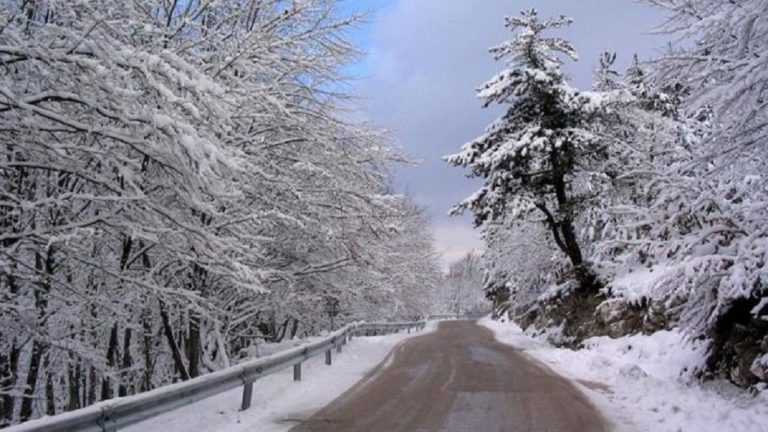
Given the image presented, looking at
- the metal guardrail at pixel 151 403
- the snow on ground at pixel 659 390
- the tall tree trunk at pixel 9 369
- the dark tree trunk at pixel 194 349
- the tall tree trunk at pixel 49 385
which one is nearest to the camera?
the metal guardrail at pixel 151 403

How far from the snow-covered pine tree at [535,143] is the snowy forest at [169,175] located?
17.2 feet

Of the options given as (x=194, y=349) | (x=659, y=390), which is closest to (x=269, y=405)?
(x=194, y=349)

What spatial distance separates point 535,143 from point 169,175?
1595 cm

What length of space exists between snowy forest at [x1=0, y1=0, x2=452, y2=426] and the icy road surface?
2.45 meters

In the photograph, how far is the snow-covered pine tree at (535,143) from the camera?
21.8m

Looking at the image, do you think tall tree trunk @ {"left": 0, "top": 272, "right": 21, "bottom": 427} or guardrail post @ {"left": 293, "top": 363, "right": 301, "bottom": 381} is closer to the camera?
tall tree trunk @ {"left": 0, "top": 272, "right": 21, "bottom": 427}

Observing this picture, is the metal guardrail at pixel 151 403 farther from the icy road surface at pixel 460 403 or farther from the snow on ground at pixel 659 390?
the snow on ground at pixel 659 390

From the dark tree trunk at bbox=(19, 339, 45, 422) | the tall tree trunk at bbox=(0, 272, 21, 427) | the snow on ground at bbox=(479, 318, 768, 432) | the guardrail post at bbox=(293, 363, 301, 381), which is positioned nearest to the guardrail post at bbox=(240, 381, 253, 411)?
the guardrail post at bbox=(293, 363, 301, 381)

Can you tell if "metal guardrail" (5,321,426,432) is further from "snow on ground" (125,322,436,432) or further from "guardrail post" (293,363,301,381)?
"guardrail post" (293,363,301,381)

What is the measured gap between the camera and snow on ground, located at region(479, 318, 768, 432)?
8.44 m

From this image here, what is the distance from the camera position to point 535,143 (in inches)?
838

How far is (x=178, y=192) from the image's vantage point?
725 cm

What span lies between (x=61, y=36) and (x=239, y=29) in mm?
5211

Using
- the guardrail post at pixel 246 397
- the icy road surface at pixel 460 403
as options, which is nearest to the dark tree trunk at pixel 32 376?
the guardrail post at pixel 246 397
